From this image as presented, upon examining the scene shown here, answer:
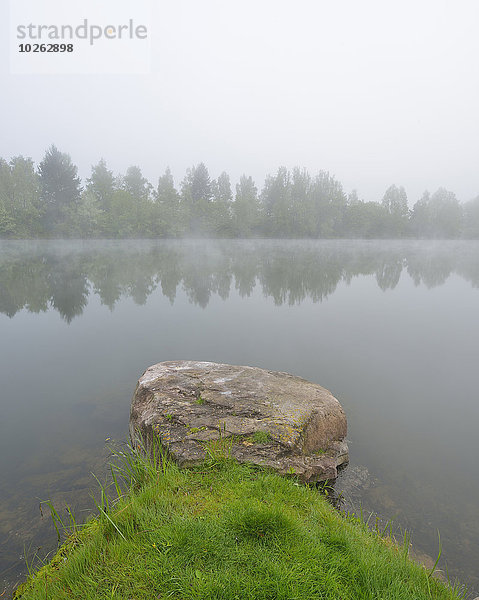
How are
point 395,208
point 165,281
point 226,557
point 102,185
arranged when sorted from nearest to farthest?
point 226,557, point 165,281, point 102,185, point 395,208

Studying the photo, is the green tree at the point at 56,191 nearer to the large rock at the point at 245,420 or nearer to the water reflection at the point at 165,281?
the water reflection at the point at 165,281

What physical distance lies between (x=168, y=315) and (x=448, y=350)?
11.9 metres

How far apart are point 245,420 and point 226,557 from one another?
2.41 meters

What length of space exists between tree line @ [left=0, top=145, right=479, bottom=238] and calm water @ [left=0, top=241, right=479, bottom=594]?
2074 inches

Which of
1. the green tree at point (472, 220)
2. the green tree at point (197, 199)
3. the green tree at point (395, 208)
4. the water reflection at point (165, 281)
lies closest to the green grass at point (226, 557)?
the water reflection at point (165, 281)

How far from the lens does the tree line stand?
2613 inches

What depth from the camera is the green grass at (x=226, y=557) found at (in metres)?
2.54

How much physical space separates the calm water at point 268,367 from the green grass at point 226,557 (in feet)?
4.36

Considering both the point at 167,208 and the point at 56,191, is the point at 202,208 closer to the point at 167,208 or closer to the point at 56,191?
the point at 167,208

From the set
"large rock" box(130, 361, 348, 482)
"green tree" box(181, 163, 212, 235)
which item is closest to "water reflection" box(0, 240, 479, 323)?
"large rock" box(130, 361, 348, 482)

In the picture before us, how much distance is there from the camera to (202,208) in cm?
8412

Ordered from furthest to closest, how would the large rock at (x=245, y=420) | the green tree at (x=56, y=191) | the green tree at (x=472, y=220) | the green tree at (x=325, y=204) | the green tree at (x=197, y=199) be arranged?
the green tree at (x=472, y=220) < the green tree at (x=325, y=204) < the green tree at (x=197, y=199) < the green tree at (x=56, y=191) < the large rock at (x=245, y=420)

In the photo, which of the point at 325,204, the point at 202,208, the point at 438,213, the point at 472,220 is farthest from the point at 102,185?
the point at 472,220

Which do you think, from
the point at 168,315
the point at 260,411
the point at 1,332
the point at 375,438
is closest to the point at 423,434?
the point at 375,438
